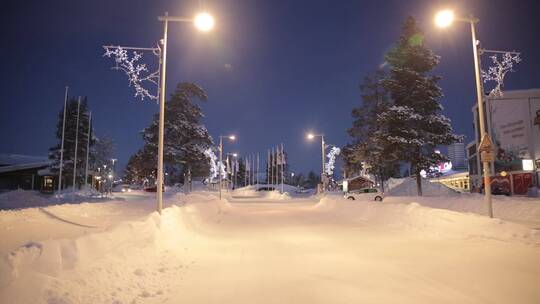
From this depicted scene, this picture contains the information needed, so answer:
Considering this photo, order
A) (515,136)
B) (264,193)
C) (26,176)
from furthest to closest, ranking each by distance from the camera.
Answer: (264,193)
(26,176)
(515,136)

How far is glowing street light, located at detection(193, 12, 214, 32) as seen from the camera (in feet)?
43.2

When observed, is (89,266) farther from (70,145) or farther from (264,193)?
(264,193)

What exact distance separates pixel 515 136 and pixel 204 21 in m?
43.2

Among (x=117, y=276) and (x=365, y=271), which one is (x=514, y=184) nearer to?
(x=365, y=271)

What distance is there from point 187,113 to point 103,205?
32.1 m

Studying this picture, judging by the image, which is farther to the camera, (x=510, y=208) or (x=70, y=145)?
(x=70, y=145)

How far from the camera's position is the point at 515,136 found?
147ft

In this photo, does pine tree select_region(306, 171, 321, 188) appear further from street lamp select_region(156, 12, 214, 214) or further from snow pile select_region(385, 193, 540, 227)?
street lamp select_region(156, 12, 214, 214)

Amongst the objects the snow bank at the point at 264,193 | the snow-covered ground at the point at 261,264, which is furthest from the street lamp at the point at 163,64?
the snow bank at the point at 264,193

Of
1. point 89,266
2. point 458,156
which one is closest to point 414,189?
point 89,266

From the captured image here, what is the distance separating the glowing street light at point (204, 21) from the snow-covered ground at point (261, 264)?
6483mm

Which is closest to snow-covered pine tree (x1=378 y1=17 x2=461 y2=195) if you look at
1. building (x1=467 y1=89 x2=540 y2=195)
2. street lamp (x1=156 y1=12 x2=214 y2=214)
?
building (x1=467 y1=89 x2=540 y2=195)

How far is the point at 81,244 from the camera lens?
744 cm

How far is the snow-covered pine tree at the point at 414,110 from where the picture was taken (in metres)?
36.5
